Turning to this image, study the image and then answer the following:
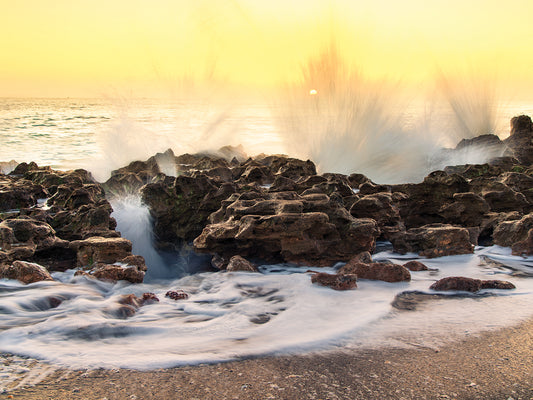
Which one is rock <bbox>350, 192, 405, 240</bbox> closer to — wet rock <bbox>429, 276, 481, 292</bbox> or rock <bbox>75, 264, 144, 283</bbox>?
wet rock <bbox>429, 276, 481, 292</bbox>

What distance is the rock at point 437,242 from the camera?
432cm

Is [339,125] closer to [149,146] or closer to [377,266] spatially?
[149,146]

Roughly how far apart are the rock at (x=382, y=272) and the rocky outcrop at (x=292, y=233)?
65 centimetres

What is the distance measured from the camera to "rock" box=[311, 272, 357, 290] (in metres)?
3.38

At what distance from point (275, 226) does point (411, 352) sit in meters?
2.06

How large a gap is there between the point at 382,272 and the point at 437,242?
107 centimetres

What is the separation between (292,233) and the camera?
4.20 metres

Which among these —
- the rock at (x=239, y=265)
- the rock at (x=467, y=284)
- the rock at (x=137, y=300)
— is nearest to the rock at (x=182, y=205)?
the rock at (x=239, y=265)

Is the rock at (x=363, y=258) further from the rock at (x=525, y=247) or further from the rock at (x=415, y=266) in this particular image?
the rock at (x=525, y=247)

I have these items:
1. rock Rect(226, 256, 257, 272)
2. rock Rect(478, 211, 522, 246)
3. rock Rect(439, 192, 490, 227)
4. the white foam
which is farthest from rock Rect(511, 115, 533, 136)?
rock Rect(226, 256, 257, 272)

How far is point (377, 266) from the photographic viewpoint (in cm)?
360

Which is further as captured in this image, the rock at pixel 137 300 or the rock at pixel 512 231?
the rock at pixel 512 231

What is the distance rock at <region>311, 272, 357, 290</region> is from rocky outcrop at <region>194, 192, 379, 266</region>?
714 millimetres

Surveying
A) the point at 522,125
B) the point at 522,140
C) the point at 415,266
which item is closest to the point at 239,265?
the point at 415,266
